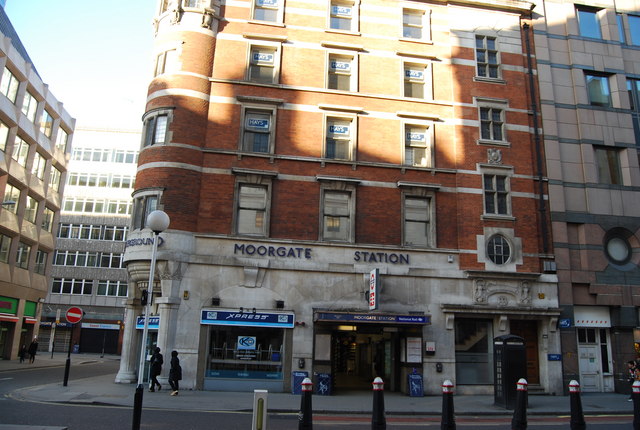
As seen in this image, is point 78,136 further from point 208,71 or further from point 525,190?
point 525,190

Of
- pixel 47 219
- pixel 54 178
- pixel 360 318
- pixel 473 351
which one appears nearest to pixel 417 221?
pixel 360 318

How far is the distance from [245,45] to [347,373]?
66.0ft

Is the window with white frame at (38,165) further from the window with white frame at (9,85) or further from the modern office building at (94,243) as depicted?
the modern office building at (94,243)

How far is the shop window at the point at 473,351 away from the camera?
20.8 m

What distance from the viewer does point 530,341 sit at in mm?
21625

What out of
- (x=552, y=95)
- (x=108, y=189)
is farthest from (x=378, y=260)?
(x=108, y=189)

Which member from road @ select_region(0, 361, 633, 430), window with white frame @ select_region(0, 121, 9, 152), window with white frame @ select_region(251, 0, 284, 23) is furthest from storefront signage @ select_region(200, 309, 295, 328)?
window with white frame @ select_region(0, 121, 9, 152)

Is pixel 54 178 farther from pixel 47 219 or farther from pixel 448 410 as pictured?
pixel 448 410

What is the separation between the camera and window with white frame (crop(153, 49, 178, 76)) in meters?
21.8

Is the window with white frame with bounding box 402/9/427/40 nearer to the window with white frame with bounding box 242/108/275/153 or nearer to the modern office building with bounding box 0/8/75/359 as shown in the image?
the window with white frame with bounding box 242/108/275/153

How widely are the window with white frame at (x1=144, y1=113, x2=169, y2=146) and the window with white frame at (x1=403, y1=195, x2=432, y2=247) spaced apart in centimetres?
1080

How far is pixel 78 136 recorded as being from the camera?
5734 cm

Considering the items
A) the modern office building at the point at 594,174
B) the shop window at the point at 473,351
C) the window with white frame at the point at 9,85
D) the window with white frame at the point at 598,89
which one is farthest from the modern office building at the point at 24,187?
the window with white frame at the point at 598,89

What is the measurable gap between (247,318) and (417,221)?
848 cm
